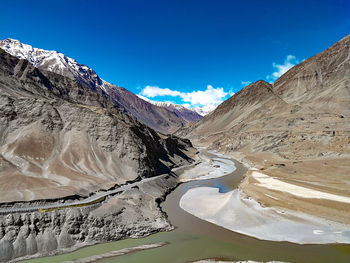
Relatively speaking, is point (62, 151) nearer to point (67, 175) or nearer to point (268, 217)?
point (67, 175)

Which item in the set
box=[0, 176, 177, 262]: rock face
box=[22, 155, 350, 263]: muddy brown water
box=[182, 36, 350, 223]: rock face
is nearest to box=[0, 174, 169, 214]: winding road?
box=[0, 176, 177, 262]: rock face

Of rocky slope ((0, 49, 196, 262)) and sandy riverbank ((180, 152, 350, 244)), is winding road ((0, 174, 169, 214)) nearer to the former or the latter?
rocky slope ((0, 49, 196, 262))

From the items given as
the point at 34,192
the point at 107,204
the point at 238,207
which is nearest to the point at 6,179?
the point at 34,192

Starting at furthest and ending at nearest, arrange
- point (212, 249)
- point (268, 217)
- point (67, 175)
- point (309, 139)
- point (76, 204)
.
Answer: point (309, 139), point (67, 175), point (268, 217), point (76, 204), point (212, 249)

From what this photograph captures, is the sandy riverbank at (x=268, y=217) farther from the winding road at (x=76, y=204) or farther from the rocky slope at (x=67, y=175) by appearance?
the winding road at (x=76, y=204)

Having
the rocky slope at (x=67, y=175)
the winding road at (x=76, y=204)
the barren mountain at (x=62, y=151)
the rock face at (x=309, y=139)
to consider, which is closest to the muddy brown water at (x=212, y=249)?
the rocky slope at (x=67, y=175)

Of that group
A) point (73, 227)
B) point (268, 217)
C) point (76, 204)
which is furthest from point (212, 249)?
point (76, 204)
